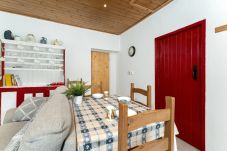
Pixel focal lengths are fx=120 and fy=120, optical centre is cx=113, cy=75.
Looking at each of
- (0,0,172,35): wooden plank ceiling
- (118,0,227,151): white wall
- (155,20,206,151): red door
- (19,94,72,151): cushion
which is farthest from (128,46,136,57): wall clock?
(19,94,72,151): cushion

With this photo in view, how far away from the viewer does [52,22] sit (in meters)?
3.10

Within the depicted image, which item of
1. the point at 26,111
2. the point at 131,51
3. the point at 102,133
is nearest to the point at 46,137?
the point at 102,133

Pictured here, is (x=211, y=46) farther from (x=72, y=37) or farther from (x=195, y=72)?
(x=72, y=37)

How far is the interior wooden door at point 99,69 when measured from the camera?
3988 millimetres

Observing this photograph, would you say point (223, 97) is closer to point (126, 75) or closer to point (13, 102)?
point (126, 75)

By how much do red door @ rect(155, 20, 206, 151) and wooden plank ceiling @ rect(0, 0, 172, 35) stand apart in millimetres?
771

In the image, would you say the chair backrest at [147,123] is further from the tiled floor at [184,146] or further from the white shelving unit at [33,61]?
the white shelving unit at [33,61]

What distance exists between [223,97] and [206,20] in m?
1.08

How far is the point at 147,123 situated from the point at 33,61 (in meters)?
2.92

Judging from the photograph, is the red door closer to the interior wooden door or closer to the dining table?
Result: the dining table

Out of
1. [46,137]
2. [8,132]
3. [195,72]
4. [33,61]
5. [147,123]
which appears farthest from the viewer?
[33,61]

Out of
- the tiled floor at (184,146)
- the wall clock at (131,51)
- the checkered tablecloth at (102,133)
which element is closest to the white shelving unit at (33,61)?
the wall clock at (131,51)

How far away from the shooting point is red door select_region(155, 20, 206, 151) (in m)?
1.79

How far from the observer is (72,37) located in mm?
3373
